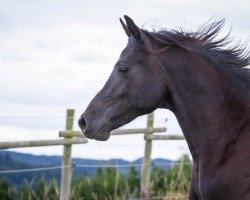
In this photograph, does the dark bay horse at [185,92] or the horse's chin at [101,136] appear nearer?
the dark bay horse at [185,92]

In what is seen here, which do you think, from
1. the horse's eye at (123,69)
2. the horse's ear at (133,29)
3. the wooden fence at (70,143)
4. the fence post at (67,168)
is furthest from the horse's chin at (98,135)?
the fence post at (67,168)

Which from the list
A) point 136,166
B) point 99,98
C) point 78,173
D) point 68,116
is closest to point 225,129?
point 99,98

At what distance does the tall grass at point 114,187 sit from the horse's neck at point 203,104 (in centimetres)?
424

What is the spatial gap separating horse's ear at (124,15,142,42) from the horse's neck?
36cm

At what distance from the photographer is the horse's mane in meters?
5.46

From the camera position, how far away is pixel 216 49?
5582 mm

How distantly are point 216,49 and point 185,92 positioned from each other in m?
0.43

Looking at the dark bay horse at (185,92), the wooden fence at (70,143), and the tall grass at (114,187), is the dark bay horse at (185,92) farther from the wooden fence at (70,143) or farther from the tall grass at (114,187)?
the tall grass at (114,187)

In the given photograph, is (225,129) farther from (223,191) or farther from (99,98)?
(99,98)

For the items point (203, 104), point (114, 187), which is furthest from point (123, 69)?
point (114, 187)

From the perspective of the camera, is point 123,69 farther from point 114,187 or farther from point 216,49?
point 114,187

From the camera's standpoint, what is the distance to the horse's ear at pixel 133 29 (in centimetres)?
544

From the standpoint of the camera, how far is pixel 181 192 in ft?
35.7

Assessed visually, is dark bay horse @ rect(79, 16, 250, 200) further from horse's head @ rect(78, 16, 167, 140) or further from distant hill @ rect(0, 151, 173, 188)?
distant hill @ rect(0, 151, 173, 188)
